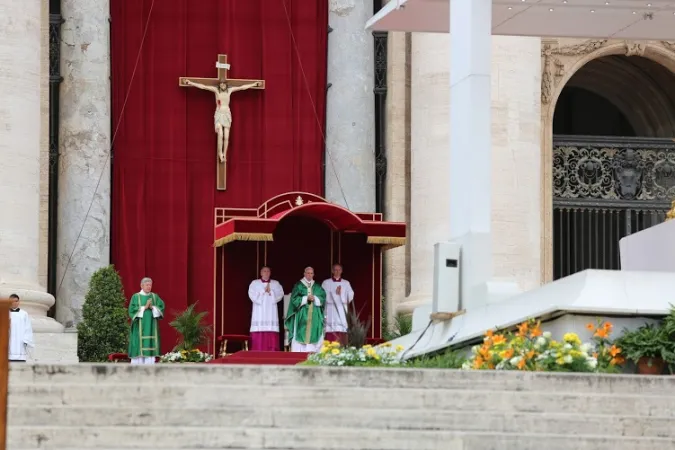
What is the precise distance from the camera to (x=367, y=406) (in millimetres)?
14375

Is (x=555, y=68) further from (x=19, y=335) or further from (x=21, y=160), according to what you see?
(x=19, y=335)

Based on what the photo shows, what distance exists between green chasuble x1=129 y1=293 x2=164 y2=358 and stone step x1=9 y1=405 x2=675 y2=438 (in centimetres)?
1252

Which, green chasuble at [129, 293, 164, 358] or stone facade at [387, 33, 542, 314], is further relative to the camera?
stone facade at [387, 33, 542, 314]

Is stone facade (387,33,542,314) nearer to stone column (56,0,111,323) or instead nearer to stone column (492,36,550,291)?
stone column (492,36,550,291)

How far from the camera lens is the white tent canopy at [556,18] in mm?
23703

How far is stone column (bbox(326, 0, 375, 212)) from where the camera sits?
31172 millimetres

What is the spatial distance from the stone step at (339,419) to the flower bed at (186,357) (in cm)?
1255

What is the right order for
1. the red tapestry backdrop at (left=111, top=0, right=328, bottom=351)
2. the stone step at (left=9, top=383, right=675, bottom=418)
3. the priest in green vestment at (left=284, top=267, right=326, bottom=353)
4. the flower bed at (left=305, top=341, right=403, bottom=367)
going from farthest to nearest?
the red tapestry backdrop at (left=111, top=0, right=328, bottom=351)
the priest in green vestment at (left=284, top=267, right=326, bottom=353)
the flower bed at (left=305, top=341, right=403, bottom=367)
the stone step at (left=9, top=383, right=675, bottom=418)

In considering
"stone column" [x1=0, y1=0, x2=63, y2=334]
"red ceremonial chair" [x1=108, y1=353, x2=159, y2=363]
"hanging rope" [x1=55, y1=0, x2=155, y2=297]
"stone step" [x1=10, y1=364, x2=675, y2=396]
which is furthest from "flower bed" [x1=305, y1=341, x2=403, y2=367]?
"hanging rope" [x1=55, y1=0, x2=155, y2=297]

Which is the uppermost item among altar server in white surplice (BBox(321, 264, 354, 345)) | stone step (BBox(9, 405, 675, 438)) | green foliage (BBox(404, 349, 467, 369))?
altar server in white surplice (BBox(321, 264, 354, 345))

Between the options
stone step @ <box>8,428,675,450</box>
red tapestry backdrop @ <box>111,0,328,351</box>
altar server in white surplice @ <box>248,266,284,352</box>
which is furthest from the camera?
red tapestry backdrop @ <box>111,0,328,351</box>

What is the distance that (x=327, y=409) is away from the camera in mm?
14281

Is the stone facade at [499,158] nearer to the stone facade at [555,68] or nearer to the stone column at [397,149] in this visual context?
the stone column at [397,149]

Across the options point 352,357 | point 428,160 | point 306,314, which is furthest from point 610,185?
point 352,357
